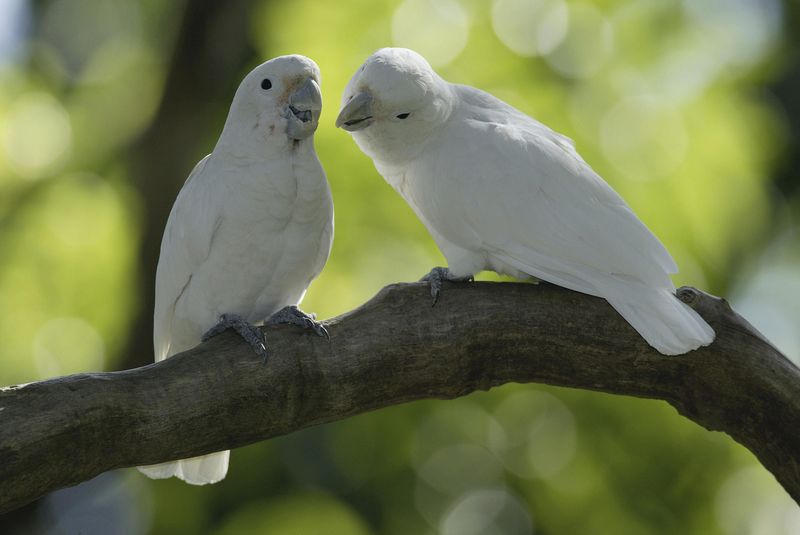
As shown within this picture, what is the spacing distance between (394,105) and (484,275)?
221cm

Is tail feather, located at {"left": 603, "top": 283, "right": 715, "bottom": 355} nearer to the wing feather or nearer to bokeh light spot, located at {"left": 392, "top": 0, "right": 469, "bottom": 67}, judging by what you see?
the wing feather

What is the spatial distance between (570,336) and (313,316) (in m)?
0.79

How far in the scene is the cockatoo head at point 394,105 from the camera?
2.58 metres

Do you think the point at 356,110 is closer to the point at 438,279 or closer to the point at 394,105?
the point at 394,105

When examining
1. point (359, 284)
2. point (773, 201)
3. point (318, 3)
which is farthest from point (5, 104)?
point (773, 201)

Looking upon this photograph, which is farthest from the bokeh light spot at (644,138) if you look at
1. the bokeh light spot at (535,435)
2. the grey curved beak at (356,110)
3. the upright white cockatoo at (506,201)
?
the grey curved beak at (356,110)

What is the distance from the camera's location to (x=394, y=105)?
2.61 meters

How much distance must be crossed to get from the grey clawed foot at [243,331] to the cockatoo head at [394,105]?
68cm

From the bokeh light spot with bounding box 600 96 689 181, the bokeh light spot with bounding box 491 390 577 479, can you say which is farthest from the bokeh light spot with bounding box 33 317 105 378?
the bokeh light spot with bounding box 600 96 689 181

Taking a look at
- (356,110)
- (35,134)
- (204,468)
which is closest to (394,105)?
(356,110)

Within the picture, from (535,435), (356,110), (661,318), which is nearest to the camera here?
(661,318)

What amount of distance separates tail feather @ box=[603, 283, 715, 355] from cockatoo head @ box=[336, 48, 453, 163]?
0.81 meters

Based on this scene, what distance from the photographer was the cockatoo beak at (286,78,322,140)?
2441 mm

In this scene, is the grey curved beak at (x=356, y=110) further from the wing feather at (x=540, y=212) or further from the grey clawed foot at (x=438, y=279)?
the grey clawed foot at (x=438, y=279)
